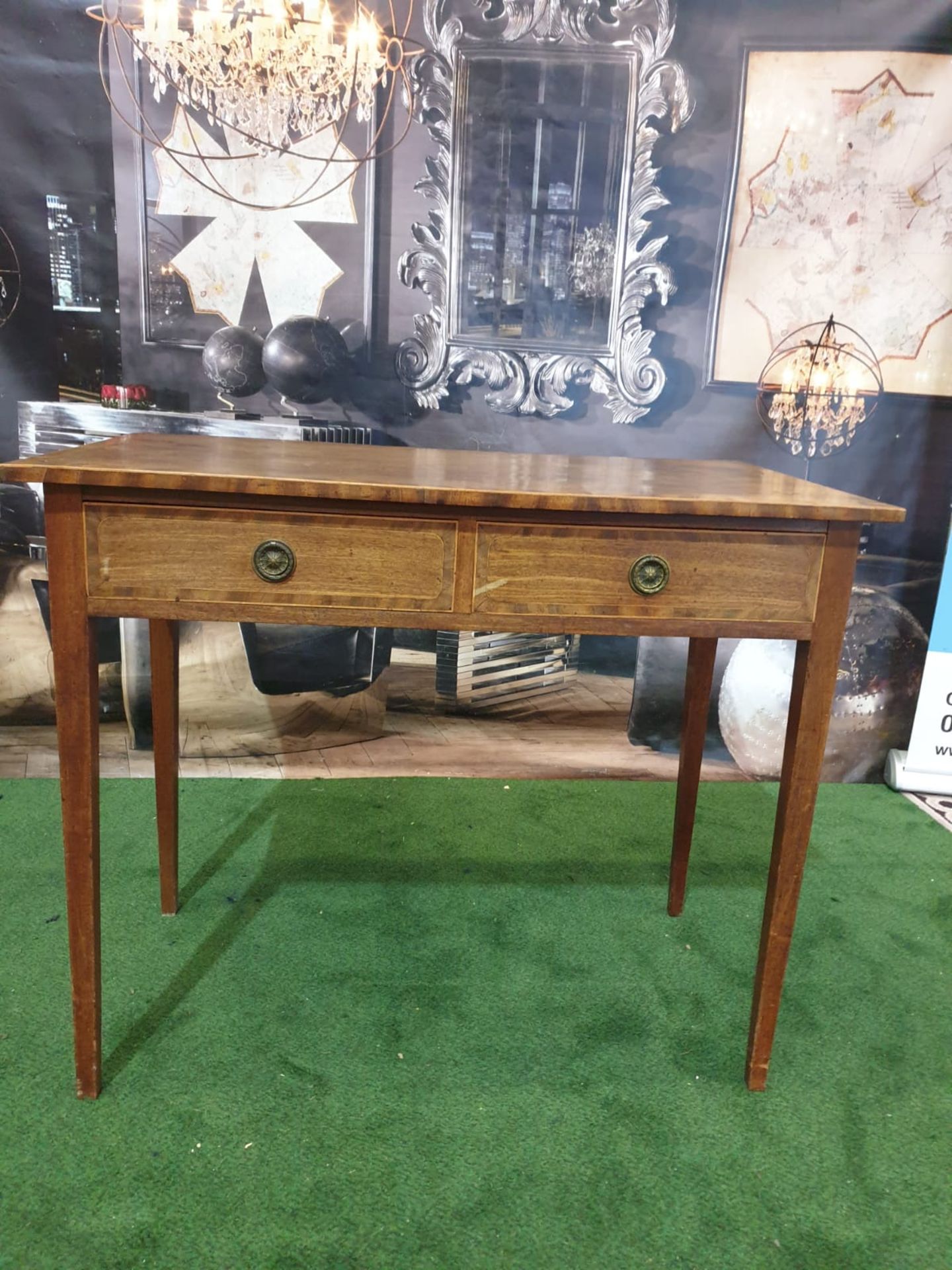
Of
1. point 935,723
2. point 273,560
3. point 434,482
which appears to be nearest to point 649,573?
point 434,482

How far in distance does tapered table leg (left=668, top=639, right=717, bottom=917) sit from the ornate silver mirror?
899mm

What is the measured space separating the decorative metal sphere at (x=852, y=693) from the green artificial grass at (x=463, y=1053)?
386 millimetres

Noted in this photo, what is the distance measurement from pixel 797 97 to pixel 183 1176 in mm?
2654

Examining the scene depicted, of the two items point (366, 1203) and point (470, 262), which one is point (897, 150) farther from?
point (366, 1203)

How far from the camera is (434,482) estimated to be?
129cm

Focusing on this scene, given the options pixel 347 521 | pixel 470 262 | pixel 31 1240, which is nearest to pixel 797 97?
pixel 470 262

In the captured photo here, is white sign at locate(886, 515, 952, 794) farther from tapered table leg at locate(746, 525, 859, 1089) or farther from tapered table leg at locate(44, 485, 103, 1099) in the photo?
tapered table leg at locate(44, 485, 103, 1099)

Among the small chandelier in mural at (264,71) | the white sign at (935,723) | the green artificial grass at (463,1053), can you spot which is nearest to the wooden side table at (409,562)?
the green artificial grass at (463,1053)

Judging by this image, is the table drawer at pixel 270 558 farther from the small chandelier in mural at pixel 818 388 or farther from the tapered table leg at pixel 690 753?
the small chandelier in mural at pixel 818 388

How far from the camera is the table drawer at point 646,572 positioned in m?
1.30

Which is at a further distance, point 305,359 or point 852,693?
point 852,693

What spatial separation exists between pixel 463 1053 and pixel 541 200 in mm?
1989

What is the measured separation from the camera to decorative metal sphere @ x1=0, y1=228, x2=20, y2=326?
89.6 inches

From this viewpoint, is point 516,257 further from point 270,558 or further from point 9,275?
point 270,558
